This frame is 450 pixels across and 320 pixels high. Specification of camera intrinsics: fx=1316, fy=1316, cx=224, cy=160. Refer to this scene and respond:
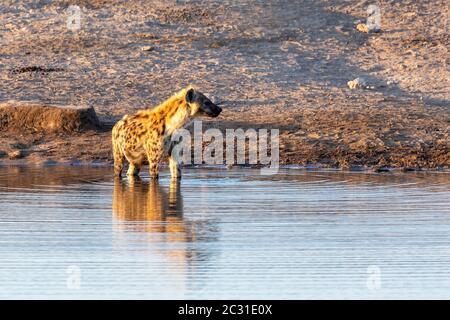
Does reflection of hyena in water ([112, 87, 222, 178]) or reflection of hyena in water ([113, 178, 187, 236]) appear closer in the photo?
reflection of hyena in water ([113, 178, 187, 236])

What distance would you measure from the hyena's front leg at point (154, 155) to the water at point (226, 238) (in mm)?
449

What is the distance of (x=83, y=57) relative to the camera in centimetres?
2009

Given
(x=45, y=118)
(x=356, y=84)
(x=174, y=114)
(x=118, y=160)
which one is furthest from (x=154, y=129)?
(x=356, y=84)

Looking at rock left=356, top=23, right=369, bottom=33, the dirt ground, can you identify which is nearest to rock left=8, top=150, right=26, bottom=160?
the dirt ground

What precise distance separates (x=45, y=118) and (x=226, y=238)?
26.2 feet

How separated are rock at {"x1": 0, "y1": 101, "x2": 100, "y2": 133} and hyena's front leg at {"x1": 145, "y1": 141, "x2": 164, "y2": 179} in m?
2.86

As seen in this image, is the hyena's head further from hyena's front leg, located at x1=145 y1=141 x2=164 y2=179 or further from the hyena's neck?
hyena's front leg, located at x1=145 y1=141 x2=164 y2=179

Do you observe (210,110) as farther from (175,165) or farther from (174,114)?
(175,165)

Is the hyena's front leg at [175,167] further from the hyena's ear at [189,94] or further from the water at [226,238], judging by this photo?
the hyena's ear at [189,94]

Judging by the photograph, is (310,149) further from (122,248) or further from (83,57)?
(122,248)

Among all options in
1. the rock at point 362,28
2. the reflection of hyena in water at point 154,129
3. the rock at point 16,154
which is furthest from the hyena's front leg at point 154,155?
the rock at point 362,28

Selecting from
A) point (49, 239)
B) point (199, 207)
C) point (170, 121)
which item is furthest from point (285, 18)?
point (49, 239)

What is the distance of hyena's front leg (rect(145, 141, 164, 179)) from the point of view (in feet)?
46.2

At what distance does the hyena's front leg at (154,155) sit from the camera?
1409cm
